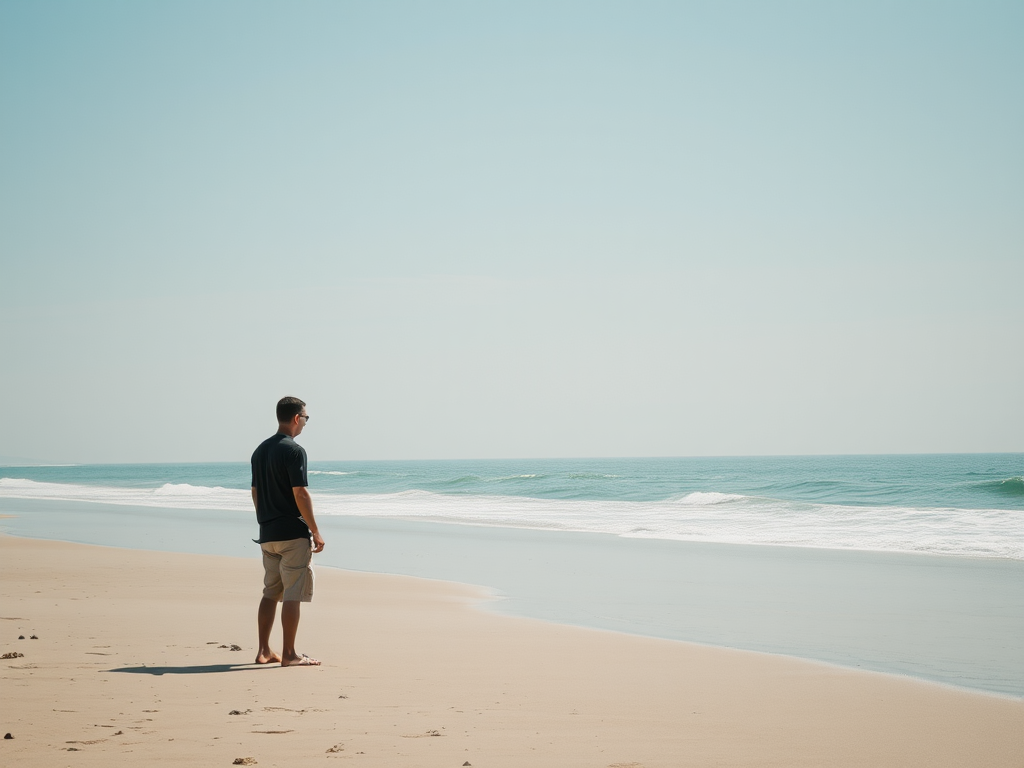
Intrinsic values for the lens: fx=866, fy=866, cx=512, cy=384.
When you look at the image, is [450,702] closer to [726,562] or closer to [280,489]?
[280,489]

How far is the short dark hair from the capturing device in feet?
19.2

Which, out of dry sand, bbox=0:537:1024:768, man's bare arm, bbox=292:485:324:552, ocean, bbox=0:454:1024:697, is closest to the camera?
dry sand, bbox=0:537:1024:768

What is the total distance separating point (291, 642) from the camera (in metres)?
5.73

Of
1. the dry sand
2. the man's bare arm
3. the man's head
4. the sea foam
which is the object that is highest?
the man's head

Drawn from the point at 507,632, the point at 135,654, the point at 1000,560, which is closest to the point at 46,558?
the point at 135,654

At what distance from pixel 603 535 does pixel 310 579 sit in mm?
12897

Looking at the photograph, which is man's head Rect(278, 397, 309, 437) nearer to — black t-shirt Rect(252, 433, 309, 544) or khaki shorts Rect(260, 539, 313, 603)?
black t-shirt Rect(252, 433, 309, 544)

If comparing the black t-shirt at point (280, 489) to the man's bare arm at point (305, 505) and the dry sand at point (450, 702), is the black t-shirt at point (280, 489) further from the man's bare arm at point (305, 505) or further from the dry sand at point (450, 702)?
the dry sand at point (450, 702)

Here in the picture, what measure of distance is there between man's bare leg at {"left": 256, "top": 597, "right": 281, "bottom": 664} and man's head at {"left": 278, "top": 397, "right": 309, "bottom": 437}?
3.86 ft

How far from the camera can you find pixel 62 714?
438 cm

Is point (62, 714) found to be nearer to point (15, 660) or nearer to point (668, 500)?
point (15, 660)

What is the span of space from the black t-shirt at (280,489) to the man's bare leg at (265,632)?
49 cm

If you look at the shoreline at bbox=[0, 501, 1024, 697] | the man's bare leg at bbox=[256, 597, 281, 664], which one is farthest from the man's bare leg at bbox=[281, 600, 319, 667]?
the shoreline at bbox=[0, 501, 1024, 697]

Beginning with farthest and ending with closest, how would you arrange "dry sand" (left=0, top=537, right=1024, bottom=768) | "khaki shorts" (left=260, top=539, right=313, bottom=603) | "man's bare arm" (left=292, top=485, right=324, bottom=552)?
"khaki shorts" (left=260, top=539, right=313, bottom=603) → "man's bare arm" (left=292, top=485, right=324, bottom=552) → "dry sand" (left=0, top=537, right=1024, bottom=768)
